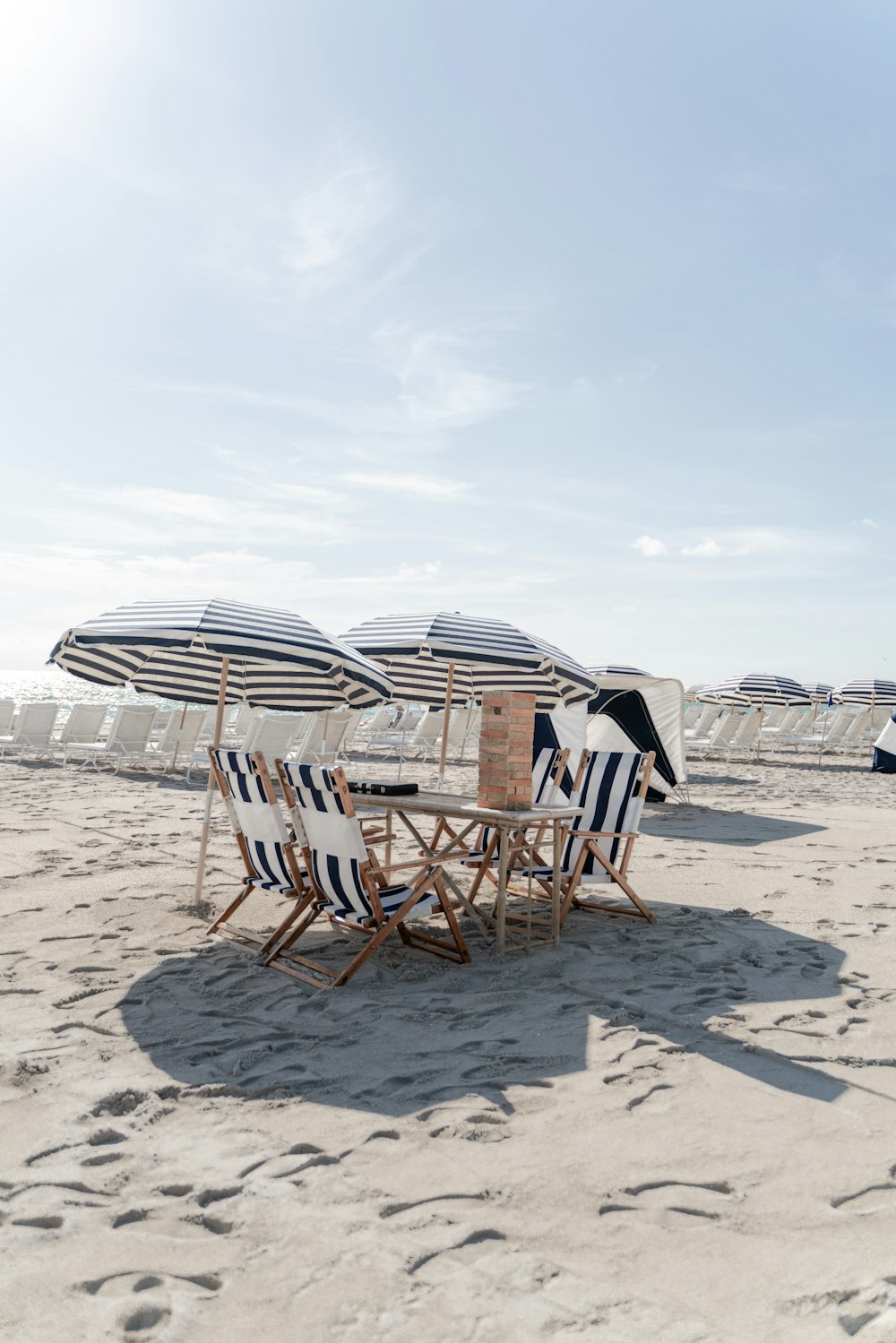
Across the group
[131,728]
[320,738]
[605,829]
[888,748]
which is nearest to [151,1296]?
[605,829]

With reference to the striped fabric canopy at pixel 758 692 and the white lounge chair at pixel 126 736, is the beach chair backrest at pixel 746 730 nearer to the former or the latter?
the striped fabric canopy at pixel 758 692

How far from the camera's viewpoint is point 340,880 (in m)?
4.23

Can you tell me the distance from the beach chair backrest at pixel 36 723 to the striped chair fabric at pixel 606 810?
9653 mm

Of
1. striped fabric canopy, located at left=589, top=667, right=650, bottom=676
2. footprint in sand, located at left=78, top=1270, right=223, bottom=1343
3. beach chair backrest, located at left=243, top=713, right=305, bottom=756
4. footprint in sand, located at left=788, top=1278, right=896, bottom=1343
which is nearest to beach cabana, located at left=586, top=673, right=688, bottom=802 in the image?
striped fabric canopy, located at left=589, top=667, right=650, bottom=676

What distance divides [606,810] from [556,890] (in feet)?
2.74

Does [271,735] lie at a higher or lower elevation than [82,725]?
higher

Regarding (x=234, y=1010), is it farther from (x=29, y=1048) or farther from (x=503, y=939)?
(x=503, y=939)

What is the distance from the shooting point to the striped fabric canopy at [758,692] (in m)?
18.9

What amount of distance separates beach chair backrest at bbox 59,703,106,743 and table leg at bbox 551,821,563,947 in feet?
30.4

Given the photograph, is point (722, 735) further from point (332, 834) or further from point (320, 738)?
point (332, 834)

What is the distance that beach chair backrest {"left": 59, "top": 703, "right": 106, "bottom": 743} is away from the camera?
42.2ft

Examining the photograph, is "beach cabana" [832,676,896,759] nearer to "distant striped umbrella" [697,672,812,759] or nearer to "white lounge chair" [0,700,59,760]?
"distant striped umbrella" [697,672,812,759]

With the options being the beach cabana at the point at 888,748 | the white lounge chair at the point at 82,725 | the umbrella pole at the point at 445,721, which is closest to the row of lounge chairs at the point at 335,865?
the umbrella pole at the point at 445,721

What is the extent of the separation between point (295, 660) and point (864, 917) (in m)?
3.41
